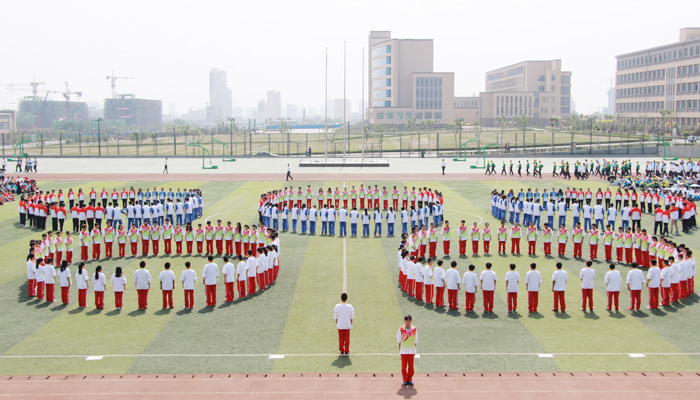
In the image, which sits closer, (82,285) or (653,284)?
(653,284)

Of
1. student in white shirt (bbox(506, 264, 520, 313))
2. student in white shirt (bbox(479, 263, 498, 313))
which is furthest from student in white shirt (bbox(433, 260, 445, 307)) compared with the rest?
student in white shirt (bbox(506, 264, 520, 313))

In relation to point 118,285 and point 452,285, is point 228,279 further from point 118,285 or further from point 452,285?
point 452,285

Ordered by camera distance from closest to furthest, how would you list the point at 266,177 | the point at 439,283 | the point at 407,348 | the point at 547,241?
the point at 407,348 < the point at 439,283 < the point at 547,241 < the point at 266,177

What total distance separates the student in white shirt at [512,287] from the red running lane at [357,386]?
3.87 m

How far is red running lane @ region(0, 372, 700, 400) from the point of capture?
10891 millimetres

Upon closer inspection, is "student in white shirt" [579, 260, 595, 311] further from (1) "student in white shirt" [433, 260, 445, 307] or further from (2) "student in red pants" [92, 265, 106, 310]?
(2) "student in red pants" [92, 265, 106, 310]

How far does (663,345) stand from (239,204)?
26270 millimetres

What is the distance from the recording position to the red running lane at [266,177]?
49.2 m

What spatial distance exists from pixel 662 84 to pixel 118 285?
11754 cm

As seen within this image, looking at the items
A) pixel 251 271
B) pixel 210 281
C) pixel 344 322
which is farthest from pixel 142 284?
Result: pixel 344 322

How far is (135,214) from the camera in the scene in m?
27.9

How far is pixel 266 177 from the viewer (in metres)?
51.2

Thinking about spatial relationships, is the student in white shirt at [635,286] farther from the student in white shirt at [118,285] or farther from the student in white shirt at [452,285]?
the student in white shirt at [118,285]

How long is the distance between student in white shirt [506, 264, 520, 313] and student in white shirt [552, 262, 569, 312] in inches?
41.9
